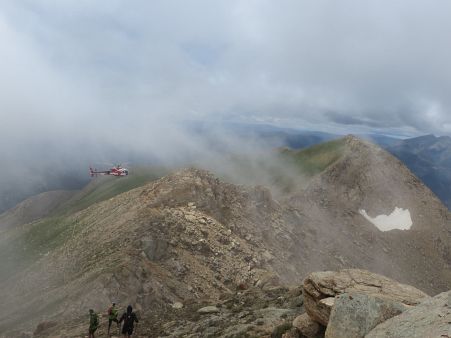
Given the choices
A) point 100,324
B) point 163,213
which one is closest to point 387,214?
point 163,213

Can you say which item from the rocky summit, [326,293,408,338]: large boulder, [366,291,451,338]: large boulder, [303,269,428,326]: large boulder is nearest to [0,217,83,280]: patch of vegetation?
the rocky summit

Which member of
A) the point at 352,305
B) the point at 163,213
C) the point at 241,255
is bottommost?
the point at 241,255

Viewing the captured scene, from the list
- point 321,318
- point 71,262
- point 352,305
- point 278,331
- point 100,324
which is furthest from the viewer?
point 71,262

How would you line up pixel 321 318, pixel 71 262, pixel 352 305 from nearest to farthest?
pixel 352 305 < pixel 321 318 < pixel 71 262

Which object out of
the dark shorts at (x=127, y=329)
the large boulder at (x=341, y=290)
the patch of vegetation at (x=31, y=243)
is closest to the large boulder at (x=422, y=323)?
the large boulder at (x=341, y=290)

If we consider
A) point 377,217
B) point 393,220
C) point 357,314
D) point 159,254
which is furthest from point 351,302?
point 393,220

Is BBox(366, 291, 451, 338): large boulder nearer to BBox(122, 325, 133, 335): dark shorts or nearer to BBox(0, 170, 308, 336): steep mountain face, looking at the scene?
BBox(122, 325, 133, 335): dark shorts

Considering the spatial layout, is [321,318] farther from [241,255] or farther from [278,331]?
[241,255]
